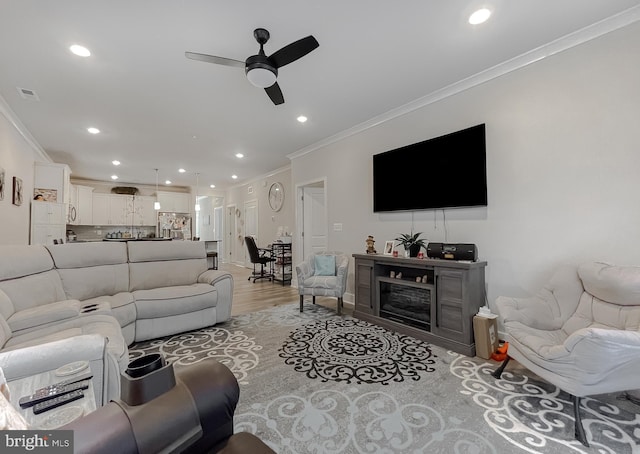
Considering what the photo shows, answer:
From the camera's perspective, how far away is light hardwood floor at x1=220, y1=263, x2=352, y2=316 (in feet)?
14.0

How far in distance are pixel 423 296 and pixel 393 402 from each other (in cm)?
146

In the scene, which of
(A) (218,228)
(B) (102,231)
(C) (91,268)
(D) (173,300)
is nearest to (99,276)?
(C) (91,268)

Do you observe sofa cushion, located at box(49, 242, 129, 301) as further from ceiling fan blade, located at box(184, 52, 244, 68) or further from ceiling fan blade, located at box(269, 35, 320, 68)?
ceiling fan blade, located at box(269, 35, 320, 68)

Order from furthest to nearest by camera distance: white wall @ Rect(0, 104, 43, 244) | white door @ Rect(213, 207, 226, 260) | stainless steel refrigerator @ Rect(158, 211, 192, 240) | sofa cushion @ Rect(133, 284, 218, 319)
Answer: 1. white door @ Rect(213, 207, 226, 260)
2. stainless steel refrigerator @ Rect(158, 211, 192, 240)
3. white wall @ Rect(0, 104, 43, 244)
4. sofa cushion @ Rect(133, 284, 218, 319)

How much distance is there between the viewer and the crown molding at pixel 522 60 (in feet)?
7.01

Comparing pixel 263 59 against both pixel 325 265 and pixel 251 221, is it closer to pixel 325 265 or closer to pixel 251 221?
pixel 325 265

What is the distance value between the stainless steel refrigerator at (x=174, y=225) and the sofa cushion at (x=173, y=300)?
6.16 meters

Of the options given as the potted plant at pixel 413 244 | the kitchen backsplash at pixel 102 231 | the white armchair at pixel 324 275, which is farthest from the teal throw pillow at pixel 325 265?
the kitchen backsplash at pixel 102 231

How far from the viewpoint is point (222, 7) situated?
1.97 metres

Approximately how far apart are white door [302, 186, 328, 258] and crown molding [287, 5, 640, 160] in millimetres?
1961

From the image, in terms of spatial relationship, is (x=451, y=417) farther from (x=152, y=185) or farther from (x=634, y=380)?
(x=152, y=185)

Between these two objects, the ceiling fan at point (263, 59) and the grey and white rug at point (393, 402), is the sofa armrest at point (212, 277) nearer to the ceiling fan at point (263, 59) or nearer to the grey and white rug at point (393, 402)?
the grey and white rug at point (393, 402)

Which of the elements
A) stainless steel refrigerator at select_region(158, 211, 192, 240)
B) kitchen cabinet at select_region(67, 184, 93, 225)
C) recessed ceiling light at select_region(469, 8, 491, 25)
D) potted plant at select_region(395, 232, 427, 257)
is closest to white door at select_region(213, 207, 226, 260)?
stainless steel refrigerator at select_region(158, 211, 192, 240)

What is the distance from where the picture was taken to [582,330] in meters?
1.53
